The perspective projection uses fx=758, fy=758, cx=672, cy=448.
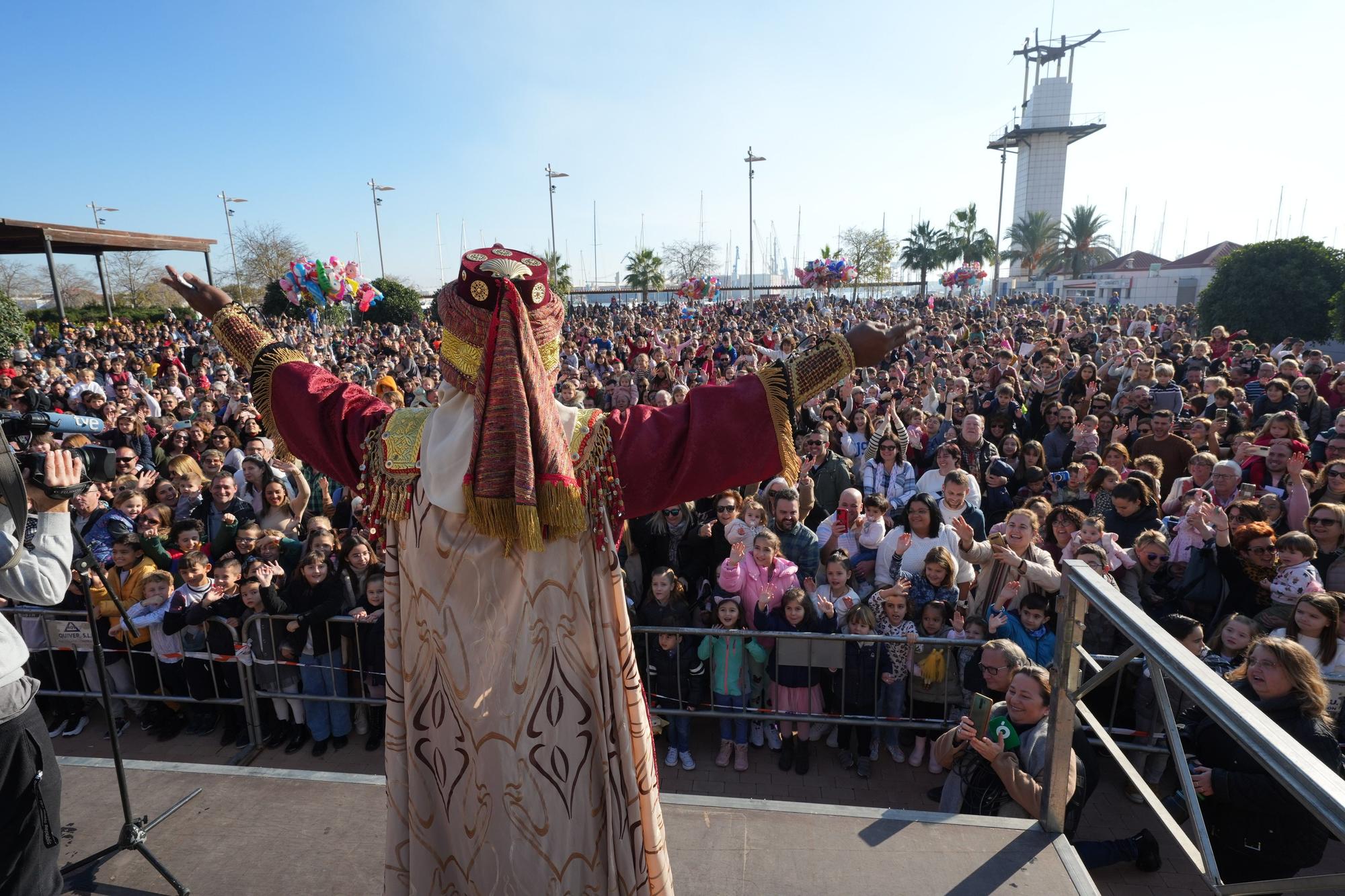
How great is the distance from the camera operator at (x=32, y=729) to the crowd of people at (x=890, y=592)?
1.39 metres

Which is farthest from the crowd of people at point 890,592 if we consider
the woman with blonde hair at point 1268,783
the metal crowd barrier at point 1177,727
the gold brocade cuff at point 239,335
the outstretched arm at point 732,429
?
the outstretched arm at point 732,429

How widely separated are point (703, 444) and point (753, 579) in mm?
3623

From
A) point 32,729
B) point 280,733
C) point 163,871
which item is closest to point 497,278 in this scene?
point 32,729

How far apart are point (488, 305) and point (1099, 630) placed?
452 centimetres

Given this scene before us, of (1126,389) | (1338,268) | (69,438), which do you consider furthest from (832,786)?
(1338,268)

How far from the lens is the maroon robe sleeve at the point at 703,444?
1.81 metres

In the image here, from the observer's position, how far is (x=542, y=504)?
1.76m

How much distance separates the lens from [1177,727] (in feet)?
7.51

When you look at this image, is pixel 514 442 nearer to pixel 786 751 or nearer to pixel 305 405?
pixel 305 405

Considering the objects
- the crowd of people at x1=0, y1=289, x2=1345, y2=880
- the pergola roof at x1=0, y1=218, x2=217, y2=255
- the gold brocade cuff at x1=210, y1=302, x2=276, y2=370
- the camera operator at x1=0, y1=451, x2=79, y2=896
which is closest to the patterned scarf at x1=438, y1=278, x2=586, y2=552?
the gold brocade cuff at x1=210, y1=302, x2=276, y2=370

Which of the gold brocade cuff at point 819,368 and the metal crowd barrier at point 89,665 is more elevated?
the gold brocade cuff at point 819,368

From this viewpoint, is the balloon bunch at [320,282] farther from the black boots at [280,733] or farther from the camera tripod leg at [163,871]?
the camera tripod leg at [163,871]

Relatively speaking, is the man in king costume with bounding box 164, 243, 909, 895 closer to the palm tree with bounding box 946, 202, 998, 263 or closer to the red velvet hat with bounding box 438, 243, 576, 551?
A: the red velvet hat with bounding box 438, 243, 576, 551

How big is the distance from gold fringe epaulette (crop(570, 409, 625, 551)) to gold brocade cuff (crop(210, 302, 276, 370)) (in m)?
1.08
